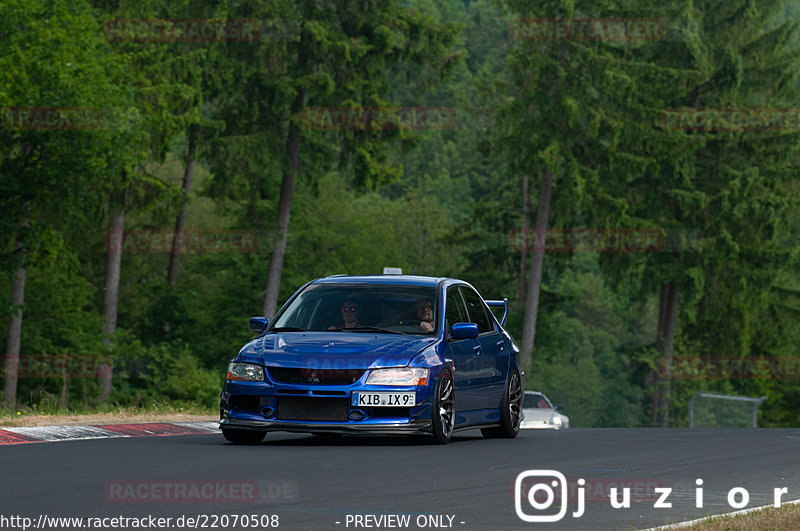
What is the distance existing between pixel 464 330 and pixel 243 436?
2501 millimetres

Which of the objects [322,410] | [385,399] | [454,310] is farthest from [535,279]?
[322,410]

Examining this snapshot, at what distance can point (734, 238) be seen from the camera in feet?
194

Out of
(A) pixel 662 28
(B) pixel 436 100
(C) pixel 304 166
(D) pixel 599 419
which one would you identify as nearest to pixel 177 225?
(C) pixel 304 166

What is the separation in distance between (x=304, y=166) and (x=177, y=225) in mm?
14789

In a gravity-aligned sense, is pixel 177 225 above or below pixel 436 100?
below

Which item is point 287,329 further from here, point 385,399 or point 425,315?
point 385,399

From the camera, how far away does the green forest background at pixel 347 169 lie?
3650 cm

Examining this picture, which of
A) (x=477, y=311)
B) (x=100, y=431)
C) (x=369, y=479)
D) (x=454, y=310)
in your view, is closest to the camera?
(x=369, y=479)

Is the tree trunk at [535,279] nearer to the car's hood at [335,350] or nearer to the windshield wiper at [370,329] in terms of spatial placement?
the windshield wiper at [370,329]

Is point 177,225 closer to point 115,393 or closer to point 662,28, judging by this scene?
point 115,393

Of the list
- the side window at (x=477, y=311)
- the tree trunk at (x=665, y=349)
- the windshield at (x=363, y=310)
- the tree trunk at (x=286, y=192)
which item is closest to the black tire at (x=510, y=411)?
the side window at (x=477, y=311)

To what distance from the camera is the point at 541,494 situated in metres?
9.97

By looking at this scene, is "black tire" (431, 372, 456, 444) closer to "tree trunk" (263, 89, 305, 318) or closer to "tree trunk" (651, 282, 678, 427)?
"tree trunk" (263, 89, 305, 318)

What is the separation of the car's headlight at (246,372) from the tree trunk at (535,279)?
130 ft
